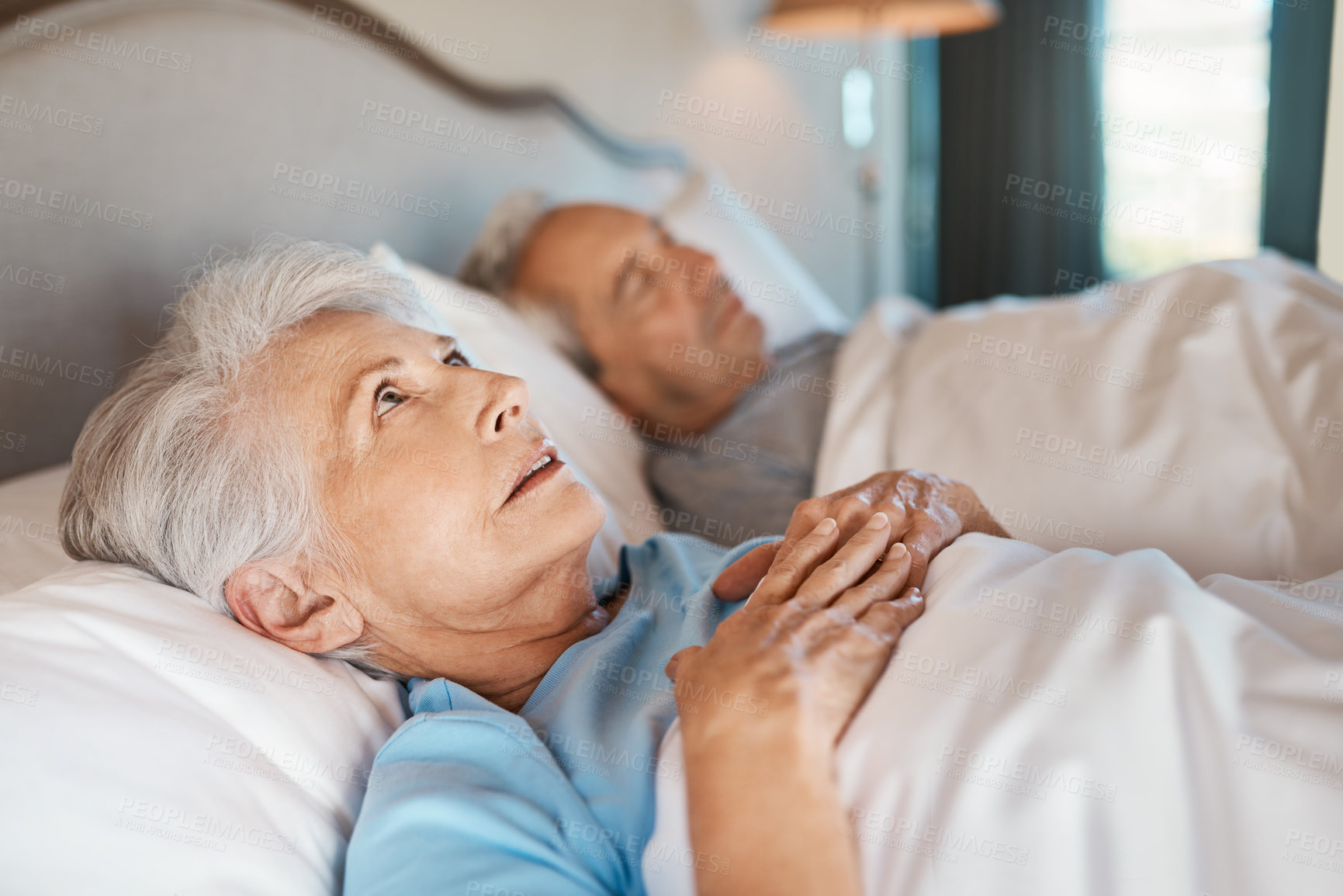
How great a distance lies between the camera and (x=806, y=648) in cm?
84

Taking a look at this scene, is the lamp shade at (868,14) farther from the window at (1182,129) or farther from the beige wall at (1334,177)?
the beige wall at (1334,177)

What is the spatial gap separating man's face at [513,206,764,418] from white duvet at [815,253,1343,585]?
38cm

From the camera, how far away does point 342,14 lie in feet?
5.96

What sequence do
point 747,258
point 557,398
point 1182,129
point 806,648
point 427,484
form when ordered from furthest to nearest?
point 1182,129 → point 747,258 → point 557,398 → point 427,484 → point 806,648

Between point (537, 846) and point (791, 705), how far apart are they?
252 mm

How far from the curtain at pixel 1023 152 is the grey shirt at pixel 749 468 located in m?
2.85

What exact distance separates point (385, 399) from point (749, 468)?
87 cm

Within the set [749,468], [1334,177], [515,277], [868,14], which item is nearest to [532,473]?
[749,468]

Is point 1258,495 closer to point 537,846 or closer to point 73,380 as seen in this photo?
point 537,846

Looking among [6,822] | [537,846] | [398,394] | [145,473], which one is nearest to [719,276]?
[398,394]

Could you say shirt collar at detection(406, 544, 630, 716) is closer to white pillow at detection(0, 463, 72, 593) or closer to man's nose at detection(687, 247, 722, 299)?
white pillow at detection(0, 463, 72, 593)

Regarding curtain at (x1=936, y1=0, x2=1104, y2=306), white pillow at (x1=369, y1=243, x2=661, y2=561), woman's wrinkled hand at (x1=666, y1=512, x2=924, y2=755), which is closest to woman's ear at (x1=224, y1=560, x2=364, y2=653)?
woman's wrinkled hand at (x1=666, y1=512, x2=924, y2=755)

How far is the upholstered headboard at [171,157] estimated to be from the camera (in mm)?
1336

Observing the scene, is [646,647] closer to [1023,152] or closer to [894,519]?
[894,519]
